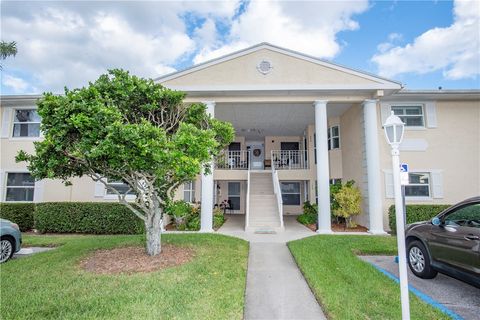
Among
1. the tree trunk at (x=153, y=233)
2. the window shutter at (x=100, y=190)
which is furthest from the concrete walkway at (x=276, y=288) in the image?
the window shutter at (x=100, y=190)

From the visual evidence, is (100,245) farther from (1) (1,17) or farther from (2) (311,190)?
(2) (311,190)

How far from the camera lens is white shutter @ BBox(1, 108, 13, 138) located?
11328 mm

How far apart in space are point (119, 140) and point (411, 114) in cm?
1196

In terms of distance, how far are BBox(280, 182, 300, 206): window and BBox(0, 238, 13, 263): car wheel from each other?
14.0 metres

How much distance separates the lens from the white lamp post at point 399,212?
2986mm

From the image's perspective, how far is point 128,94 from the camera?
5.64 meters

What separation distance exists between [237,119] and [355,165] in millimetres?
6654

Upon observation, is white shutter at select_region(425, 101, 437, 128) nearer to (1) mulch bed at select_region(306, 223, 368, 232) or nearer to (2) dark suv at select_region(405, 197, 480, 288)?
(1) mulch bed at select_region(306, 223, 368, 232)

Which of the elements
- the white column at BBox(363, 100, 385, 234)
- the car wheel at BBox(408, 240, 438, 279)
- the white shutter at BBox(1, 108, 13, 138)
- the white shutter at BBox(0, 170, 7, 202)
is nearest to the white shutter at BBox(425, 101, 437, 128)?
the white column at BBox(363, 100, 385, 234)

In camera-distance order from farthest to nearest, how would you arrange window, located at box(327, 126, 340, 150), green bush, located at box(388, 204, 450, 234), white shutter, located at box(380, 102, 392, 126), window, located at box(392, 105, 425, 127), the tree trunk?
window, located at box(327, 126, 340, 150) < window, located at box(392, 105, 425, 127) < white shutter, located at box(380, 102, 392, 126) < green bush, located at box(388, 204, 450, 234) < the tree trunk

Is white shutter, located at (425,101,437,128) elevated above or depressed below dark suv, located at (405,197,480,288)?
above

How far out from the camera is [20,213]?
10.4 meters

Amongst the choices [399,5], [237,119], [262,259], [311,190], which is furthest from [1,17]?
[311,190]

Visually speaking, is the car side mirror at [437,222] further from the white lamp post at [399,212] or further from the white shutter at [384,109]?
the white shutter at [384,109]
